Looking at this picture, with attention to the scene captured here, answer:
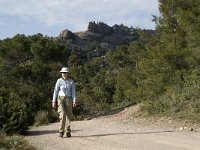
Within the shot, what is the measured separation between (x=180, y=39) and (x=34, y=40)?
1674 cm

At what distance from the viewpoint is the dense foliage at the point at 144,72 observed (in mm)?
16234

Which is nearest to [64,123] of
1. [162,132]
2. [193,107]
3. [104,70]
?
[162,132]

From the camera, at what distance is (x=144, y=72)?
24562 mm

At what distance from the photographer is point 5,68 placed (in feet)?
110

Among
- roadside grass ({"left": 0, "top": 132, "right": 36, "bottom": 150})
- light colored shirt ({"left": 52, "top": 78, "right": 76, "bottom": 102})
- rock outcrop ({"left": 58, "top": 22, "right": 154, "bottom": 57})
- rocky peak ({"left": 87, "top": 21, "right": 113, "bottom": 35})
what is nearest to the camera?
roadside grass ({"left": 0, "top": 132, "right": 36, "bottom": 150})

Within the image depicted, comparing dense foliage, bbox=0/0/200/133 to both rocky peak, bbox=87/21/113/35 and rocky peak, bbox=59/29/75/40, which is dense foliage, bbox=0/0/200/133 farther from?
rocky peak, bbox=87/21/113/35

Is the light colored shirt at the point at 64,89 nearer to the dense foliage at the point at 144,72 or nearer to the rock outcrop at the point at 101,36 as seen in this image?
the dense foliage at the point at 144,72

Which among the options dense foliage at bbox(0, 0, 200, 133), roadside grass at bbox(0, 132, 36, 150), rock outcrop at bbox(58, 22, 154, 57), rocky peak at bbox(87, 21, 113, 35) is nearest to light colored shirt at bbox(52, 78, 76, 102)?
dense foliage at bbox(0, 0, 200, 133)

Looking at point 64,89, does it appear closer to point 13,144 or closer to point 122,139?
point 122,139

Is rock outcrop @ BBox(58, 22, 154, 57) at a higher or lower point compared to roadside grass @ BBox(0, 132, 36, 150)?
higher

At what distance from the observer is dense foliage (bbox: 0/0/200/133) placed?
16234mm

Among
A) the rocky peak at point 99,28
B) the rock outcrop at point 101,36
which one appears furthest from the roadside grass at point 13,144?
the rocky peak at point 99,28

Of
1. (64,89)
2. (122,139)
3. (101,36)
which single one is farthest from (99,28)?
(122,139)

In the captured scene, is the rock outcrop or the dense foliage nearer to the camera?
the dense foliage
